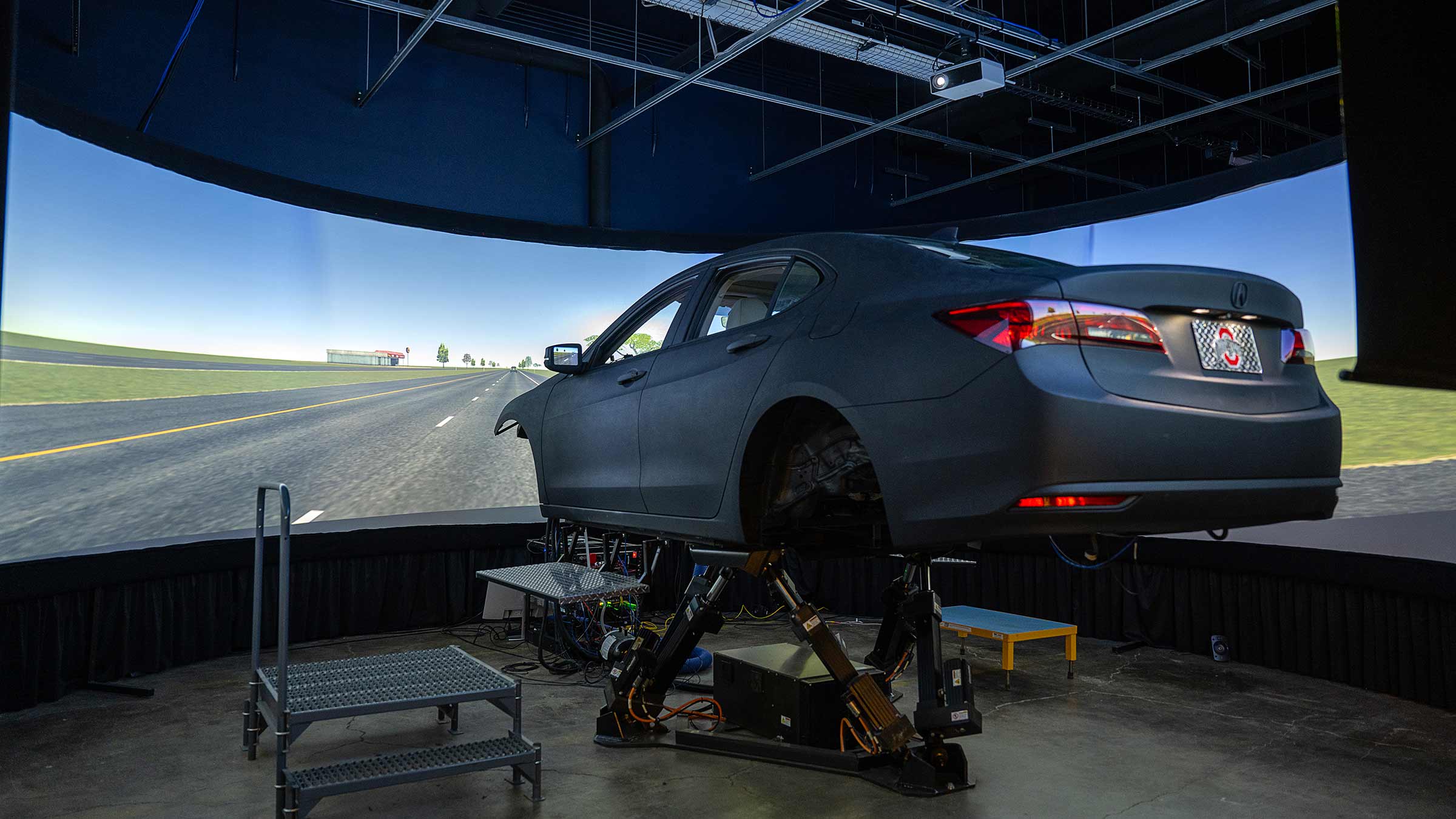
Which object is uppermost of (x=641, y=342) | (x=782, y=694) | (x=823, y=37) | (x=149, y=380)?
(x=823, y=37)

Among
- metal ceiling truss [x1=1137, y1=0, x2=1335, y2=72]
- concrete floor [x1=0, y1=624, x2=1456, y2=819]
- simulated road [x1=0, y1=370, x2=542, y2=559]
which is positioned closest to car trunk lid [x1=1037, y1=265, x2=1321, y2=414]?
concrete floor [x1=0, y1=624, x2=1456, y2=819]

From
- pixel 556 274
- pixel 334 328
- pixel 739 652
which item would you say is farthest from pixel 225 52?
pixel 739 652

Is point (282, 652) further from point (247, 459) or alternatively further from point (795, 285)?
point (247, 459)

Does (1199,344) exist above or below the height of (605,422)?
above

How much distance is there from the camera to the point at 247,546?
5.55 m

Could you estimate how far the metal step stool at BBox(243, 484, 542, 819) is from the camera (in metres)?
3.03

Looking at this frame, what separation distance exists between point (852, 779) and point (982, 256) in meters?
2.36

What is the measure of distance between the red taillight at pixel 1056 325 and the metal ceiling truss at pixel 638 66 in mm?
5457

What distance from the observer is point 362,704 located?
3.22m

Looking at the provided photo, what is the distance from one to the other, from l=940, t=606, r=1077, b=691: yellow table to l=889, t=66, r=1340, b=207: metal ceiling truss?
4244 millimetres

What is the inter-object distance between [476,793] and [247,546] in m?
3.09

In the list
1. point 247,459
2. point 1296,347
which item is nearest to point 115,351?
point 247,459

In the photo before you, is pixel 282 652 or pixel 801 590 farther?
pixel 801 590

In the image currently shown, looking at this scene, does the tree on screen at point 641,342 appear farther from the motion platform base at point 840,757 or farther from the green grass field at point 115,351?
the green grass field at point 115,351
